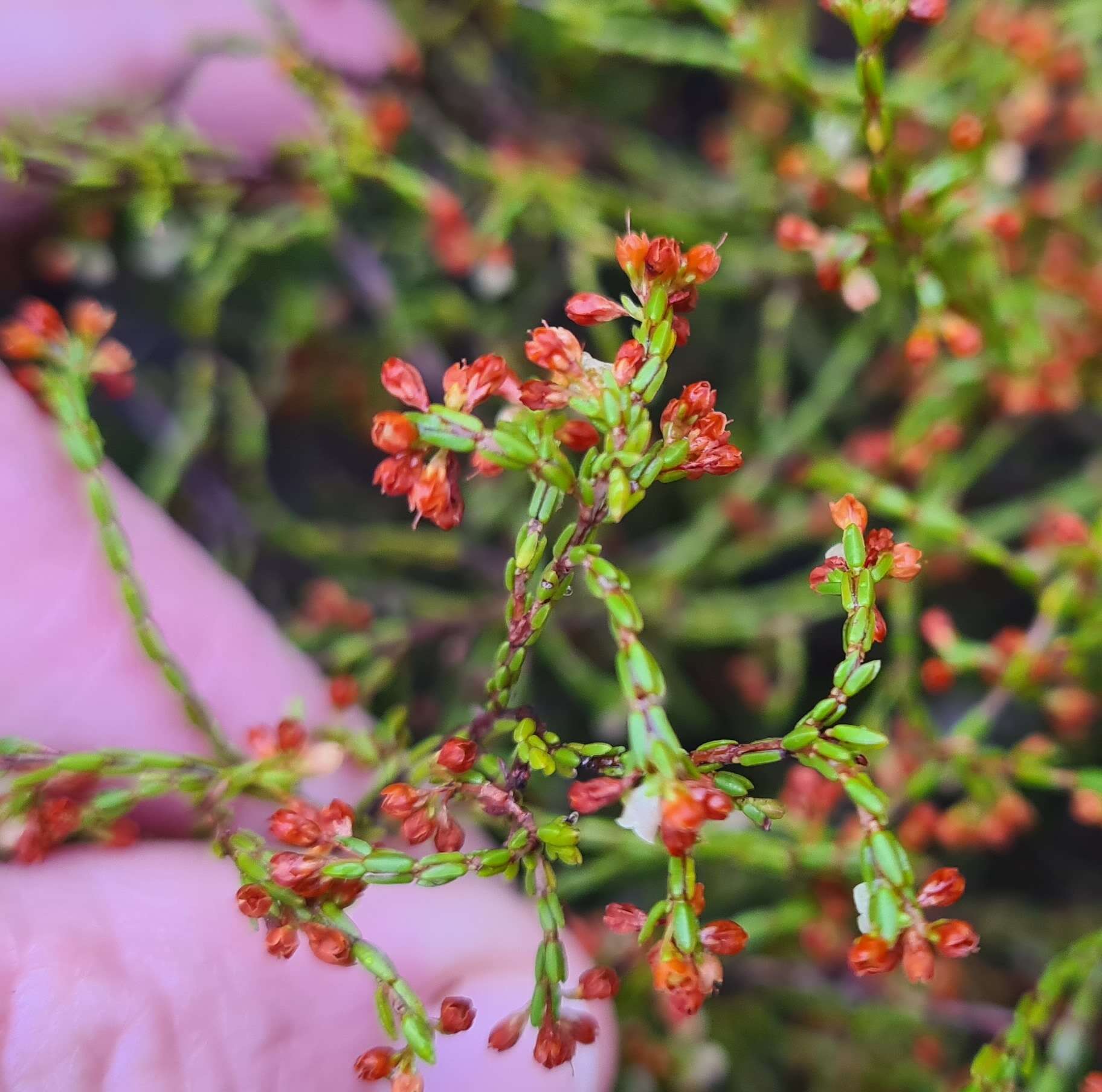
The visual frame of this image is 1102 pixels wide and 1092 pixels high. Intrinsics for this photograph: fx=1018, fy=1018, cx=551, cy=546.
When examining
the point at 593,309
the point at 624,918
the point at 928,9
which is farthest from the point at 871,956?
the point at 928,9

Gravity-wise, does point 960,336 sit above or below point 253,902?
above

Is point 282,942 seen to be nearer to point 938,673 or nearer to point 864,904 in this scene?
point 864,904

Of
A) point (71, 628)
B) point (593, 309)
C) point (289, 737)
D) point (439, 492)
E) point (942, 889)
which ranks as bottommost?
point (942, 889)

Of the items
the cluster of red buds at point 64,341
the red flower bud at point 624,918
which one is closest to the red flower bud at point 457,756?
the red flower bud at point 624,918

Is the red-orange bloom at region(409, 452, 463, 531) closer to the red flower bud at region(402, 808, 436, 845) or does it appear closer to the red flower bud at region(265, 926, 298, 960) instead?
the red flower bud at region(402, 808, 436, 845)

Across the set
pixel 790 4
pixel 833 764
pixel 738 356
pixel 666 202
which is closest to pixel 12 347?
pixel 833 764

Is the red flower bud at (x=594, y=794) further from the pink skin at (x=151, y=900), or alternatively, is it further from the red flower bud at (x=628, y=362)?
the pink skin at (x=151, y=900)
